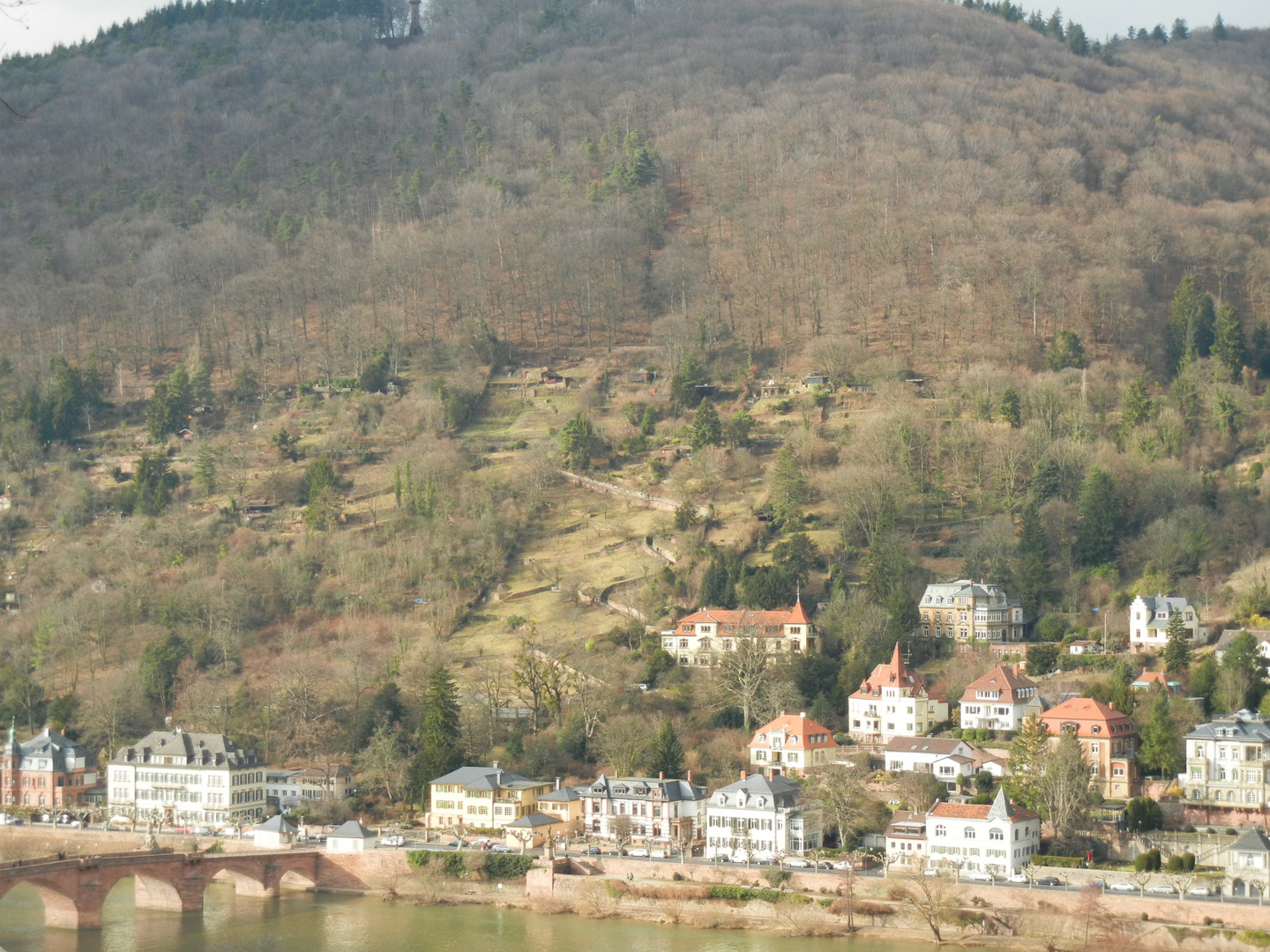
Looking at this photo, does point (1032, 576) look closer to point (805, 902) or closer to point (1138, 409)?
point (1138, 409)

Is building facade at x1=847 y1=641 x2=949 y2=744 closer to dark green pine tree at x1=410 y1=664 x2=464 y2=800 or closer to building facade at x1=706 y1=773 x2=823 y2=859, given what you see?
building facade at x1=706 y1=773 x2=823 y2=859

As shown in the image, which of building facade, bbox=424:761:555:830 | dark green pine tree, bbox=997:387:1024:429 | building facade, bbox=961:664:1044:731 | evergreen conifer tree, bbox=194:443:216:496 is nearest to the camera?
building facade, bbox=424:761:555:830

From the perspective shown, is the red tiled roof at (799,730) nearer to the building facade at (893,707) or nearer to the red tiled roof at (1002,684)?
the building facade at (893,707)

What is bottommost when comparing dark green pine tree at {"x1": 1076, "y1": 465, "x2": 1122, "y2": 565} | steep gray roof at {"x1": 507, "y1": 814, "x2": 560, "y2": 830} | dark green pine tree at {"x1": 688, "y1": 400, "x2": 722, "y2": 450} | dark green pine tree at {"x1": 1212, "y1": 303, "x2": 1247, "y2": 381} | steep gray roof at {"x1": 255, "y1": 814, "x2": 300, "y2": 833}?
steep gray roof at {"x1": 255, "y1": 814, "x2": 300, "y2": 833}

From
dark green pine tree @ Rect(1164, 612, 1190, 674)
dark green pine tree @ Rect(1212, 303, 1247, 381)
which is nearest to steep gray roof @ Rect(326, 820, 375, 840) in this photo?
dark green pine tree @ Rect(1164, 612, 1190, 674)

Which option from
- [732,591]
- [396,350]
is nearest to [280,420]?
[396,350]

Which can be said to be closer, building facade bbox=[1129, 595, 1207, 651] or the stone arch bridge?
the stone arch bridge

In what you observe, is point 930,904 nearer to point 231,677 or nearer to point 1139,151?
point 231,677
